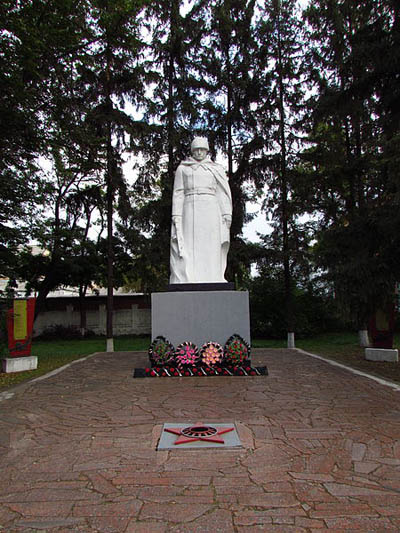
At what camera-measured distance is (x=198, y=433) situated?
11.2 feet

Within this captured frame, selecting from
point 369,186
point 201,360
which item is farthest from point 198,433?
point 369,186

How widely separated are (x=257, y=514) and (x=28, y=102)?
8.49m

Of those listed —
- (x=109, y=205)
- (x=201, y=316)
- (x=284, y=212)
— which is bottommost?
(x=201, y=316)

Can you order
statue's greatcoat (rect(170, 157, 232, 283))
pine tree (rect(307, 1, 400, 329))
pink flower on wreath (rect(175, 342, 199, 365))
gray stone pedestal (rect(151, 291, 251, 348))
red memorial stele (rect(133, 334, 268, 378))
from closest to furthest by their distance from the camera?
red memorial stele (rect(133, 334, 268, 378)), pink flower on wreath (rect(175, 342, 199, 365)), gray stone pedestal (rect(151, 291, 251, 348)), pine tree (rect(307, 1, 400, 329)), statue's greatcoat (rect(170, 157, 232, 283))

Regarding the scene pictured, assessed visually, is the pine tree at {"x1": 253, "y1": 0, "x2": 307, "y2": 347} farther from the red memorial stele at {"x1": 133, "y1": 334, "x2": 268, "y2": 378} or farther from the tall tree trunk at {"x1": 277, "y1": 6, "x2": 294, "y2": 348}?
the red memorial stele at {"x1": 133, "y1": 334, "x2": 268, "y2": 378}

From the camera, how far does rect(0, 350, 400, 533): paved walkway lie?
214 centimetres

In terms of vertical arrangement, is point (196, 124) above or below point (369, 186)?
above

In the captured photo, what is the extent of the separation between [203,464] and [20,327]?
21.8 ft

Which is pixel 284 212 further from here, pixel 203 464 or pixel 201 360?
pixel 203 464

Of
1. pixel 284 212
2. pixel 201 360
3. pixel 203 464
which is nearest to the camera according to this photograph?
pixel 203 464

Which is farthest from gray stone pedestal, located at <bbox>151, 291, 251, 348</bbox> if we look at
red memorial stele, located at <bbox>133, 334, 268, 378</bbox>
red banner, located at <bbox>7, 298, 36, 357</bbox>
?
red banner, located at <bbox>7, 298, 36, 357</bbox>

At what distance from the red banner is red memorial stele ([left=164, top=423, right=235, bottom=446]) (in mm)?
5850

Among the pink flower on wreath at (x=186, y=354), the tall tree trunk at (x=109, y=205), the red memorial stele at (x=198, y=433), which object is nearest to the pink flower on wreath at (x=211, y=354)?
the pink flower on wreath at (x=186, y=354)

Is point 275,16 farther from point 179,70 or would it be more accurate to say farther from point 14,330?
point 14,330
